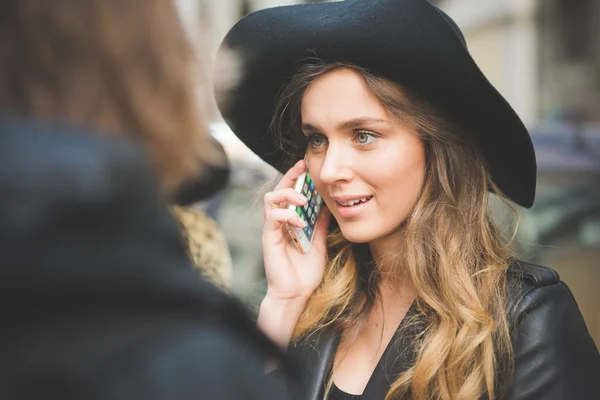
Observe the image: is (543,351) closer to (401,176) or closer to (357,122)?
(401,176)

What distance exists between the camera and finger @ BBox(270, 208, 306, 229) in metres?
2.12

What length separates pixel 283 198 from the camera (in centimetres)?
217

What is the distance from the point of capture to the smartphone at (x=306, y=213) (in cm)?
218

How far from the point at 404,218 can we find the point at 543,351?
1.88 feet

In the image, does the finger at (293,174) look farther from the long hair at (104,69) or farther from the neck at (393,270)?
the long hair at (104,69)

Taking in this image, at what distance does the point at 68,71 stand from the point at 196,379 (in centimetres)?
41

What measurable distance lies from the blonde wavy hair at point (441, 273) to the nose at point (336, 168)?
0.64 feet

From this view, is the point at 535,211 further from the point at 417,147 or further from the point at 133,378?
the point at 133,378

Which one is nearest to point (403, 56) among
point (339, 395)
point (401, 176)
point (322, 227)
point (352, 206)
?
point (401, 176)

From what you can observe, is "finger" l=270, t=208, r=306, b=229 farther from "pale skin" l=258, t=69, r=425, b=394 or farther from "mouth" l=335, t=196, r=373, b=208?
"mouth" l=335, t=196, r=373, b=208

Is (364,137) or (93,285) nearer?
(93,285)

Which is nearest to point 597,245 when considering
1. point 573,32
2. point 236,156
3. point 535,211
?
point 535,211

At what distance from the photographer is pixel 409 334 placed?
2.01 meters

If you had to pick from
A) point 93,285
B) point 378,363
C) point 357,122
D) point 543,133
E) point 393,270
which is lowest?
point 543,133
